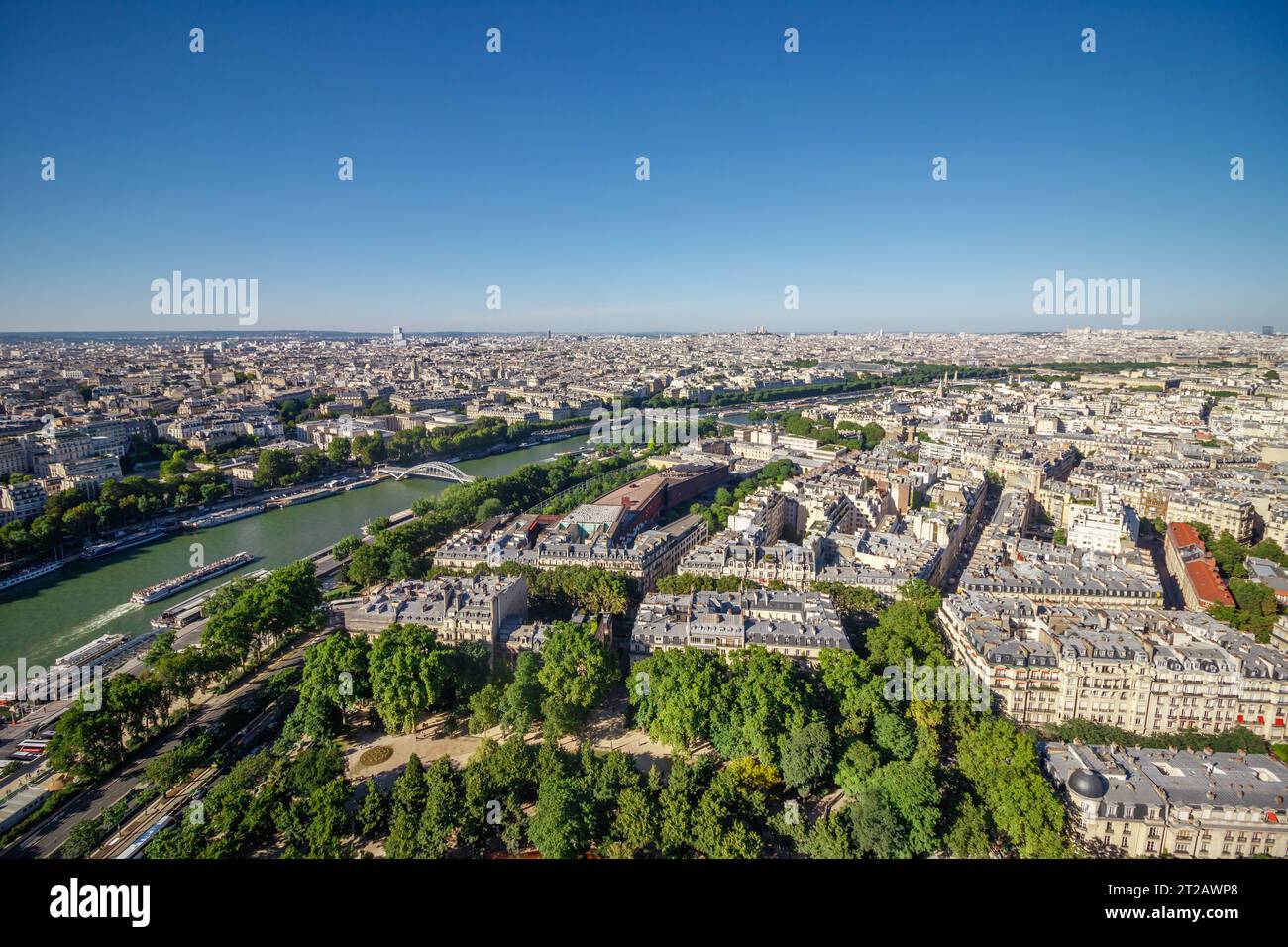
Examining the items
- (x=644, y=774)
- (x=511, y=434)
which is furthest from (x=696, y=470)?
(x=644, y=774)

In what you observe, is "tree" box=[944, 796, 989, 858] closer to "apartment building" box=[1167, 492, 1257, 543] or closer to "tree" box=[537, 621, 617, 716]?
"tree" box=[537, 621, 617, 716]

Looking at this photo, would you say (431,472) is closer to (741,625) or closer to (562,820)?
(741,625)

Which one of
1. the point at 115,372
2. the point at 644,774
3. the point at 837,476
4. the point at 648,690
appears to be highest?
the point at 115,372

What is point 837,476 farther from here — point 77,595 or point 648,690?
point 77,595

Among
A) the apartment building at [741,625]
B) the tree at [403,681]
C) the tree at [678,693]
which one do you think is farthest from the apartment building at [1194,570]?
the tree at [403,681]

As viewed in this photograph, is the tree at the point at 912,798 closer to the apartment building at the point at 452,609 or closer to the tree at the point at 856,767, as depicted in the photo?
the tree at the point at 856,767

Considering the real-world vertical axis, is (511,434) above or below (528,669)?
above
